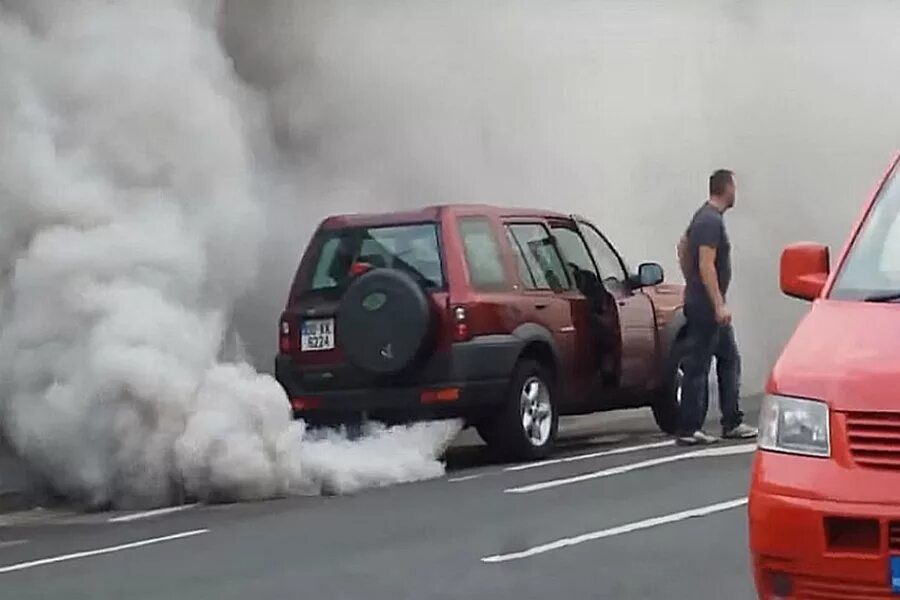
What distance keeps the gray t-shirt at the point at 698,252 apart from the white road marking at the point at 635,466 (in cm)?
106

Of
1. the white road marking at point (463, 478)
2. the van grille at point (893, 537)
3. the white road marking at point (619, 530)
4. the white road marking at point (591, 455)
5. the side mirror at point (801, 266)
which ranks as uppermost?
the side mirror at point (801, 266)

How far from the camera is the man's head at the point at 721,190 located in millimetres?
13422

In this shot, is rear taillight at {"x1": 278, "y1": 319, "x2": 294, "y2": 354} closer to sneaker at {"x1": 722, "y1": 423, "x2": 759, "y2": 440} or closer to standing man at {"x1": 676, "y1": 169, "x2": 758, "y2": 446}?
standing man at {"x1": 676, "y1": 169, "x2": 758, "y2": 446}

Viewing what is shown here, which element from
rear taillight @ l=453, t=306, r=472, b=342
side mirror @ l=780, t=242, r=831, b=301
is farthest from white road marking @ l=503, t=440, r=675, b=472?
side mirror @ l=780, t=242, r=831, b=301

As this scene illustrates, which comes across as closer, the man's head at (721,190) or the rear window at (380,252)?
the rear window at (380,252)

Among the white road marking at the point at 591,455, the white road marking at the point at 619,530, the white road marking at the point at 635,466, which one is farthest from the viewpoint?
the white road marking at the point at 591,455

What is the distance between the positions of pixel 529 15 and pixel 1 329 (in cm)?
855

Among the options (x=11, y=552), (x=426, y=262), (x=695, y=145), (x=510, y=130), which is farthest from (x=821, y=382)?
(x=695, y=145)

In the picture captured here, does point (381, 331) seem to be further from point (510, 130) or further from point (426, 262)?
point (510, 130)

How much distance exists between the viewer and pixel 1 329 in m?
13.0

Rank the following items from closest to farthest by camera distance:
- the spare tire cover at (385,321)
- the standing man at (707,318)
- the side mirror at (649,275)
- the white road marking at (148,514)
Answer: the white road marking at (148,514)
the spare tire cover at (385,321)
the standing man at (707,318)
the side mirror at (649,275)

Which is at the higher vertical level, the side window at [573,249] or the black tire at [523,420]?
the side window at [573,249]

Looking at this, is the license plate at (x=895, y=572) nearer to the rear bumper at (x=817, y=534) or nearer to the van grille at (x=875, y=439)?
the rear bumper at (x=817, y=534)

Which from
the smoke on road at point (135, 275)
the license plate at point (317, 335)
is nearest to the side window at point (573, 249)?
the smoke on road at point (135, 275)
